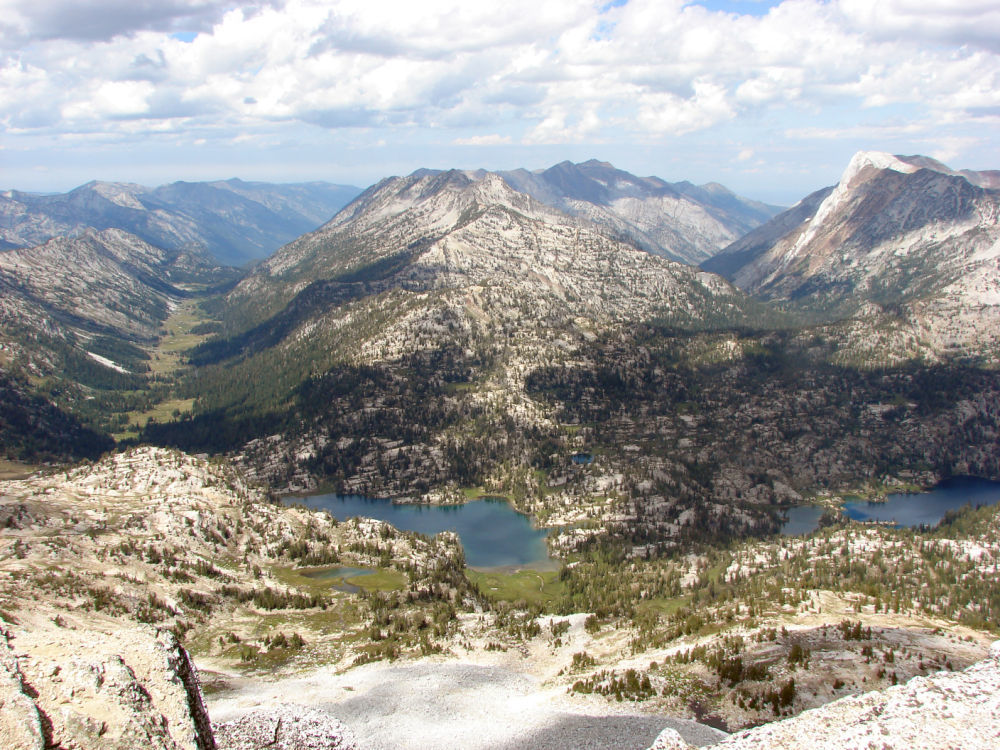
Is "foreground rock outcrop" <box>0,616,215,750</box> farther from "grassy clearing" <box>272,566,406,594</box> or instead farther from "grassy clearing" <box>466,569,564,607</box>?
"grassy clearing" <box>466,569,564,607</box>

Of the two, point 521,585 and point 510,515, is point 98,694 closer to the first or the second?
point 521,585

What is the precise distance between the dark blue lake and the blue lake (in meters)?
63.1

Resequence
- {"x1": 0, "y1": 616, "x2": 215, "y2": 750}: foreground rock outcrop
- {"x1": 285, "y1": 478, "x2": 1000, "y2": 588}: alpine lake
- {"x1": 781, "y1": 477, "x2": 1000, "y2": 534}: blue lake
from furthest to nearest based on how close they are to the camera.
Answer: {"x1": 781, "y1": 477, "x2": 1000, "y2": 534}: blue lake → {"x1": 285, "y1": 478, "x2": 1000, "y2": 588}: alpine lake → {"x1": 0, "y1": 616, "x2": 215, "y2": 750}: foreground rock outcrop

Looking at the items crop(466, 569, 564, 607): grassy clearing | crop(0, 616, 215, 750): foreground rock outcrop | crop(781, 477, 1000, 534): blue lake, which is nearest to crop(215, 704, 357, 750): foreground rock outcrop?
crop(0, 616, 215, 750): foreground rock outcrop

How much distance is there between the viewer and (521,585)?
127625 millimetres

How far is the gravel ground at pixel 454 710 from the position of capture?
49.8 metres

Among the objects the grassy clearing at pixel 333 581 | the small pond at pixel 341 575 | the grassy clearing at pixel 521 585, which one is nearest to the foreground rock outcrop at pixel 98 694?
the grassy clearing at pixel 333 581

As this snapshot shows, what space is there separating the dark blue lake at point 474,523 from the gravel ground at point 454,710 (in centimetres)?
7279

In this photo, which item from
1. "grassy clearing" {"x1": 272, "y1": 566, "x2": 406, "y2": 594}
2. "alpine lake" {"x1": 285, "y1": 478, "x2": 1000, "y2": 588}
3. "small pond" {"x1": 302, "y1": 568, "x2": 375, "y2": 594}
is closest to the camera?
"grassy clearing" {"x1": 272, "y1": 566, "x2": 406, "y2": 594}

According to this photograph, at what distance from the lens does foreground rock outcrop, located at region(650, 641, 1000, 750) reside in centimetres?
3073

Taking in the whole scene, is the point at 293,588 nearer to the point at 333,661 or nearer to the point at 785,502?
the point at 333,661

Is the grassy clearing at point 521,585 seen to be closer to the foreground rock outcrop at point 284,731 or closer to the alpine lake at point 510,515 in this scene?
the alpine lake at point 510,515

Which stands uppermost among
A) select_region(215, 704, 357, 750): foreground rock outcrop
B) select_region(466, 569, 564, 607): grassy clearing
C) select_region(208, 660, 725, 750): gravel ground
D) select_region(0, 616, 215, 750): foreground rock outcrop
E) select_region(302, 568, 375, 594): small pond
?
select_region(0, 616, 215, 750): foreground rock outcrop

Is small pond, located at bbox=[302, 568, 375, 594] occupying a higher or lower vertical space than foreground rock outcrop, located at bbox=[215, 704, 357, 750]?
lower
